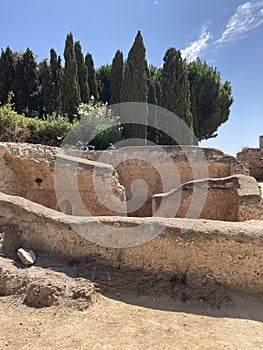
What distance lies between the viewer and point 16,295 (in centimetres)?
335

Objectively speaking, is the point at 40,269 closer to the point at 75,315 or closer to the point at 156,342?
the point at 75,315

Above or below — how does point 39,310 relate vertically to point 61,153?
below

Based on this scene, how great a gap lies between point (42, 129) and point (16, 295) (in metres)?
7.35

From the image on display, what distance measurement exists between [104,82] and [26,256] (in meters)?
20.0

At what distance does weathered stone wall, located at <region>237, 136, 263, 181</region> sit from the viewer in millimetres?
16391

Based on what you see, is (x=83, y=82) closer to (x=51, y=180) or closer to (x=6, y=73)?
A: (x=6, y=73)

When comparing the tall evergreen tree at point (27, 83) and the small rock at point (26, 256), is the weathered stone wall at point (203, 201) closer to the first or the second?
the small rock at point (26, 256)

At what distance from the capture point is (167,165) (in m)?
8.70

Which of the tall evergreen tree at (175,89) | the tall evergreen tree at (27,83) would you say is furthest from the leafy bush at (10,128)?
the tall evergreen tree at (27,83)

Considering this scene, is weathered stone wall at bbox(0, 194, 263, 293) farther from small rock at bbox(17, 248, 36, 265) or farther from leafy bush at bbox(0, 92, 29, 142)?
leafy bush at bbox(0, 92, 29, 142)

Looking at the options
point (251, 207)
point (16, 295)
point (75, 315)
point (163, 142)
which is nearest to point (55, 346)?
point (75, 315)

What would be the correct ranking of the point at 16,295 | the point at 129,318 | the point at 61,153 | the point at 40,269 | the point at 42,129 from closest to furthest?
the point at 129,318 < the point at 16,295 < the point at 40,269 < the point at 61,153 < the point at 42,129

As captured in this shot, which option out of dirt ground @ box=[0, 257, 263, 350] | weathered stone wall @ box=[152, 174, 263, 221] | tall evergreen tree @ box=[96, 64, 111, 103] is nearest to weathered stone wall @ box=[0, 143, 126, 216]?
weathered stone wall @ box=[152, 174, 263, 221]

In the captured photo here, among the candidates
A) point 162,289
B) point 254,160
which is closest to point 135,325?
point 162,289
